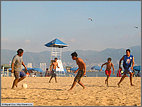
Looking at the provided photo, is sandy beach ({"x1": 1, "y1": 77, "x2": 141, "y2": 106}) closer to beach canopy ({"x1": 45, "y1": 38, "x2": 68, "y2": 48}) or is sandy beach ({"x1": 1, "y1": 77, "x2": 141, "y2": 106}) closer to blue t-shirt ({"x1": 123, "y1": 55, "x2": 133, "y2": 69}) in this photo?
blue t-shirt ({"x1": 123, "y1": 55, "x2": 133, "y2": 69})

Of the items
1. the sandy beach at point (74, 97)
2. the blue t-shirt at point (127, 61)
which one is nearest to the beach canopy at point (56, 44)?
the blue t-shirt at point (127, 61)

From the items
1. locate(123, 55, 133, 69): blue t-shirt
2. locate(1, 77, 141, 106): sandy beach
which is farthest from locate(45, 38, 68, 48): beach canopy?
locate(1, 77, 141, 106): sandy beach

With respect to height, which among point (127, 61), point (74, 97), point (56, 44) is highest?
point (56, 44)

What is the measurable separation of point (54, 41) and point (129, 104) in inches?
1014

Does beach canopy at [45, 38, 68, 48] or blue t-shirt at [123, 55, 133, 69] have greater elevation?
beach canopy at [45, 38, 68, 48]

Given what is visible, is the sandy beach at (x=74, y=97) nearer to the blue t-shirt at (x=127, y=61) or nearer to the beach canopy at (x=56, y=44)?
the blue t-shirt at (x=127, y=61)

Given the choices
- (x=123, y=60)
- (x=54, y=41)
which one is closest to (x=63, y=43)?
(x=54, y=41)

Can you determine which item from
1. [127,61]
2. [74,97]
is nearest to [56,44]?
[127,61]

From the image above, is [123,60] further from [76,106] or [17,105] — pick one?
[17,105]

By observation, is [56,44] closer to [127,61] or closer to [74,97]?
[127,61]

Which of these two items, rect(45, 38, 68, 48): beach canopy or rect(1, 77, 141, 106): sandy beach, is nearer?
rect(1, 77, 141, 106): sandy beach

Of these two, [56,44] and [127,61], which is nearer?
[127,61]

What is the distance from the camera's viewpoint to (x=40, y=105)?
5848 mm

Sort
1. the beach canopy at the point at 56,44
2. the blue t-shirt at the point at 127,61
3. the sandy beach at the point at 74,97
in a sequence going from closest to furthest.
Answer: the sandy beach at the point at 74,97
the blue t-shirt at the point at 127,61
the beach canopy at the point at 56,44
